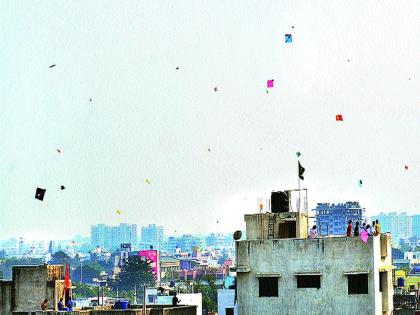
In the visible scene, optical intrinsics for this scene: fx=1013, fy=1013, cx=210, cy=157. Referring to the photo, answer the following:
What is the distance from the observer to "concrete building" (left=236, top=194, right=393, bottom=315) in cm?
3161

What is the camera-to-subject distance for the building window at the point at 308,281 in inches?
1264

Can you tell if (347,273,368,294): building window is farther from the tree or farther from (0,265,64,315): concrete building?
the tree

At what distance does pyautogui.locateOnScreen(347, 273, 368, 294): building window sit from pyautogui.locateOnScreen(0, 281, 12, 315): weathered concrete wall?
422 inches

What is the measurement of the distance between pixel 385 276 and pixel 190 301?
38.5 meters

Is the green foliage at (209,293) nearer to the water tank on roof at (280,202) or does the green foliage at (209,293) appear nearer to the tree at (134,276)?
the tree at (134,276)

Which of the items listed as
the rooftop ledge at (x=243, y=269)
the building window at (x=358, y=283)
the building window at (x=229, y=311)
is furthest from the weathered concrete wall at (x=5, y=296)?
the building window at (x=229, y=311)

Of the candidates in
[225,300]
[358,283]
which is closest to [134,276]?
[225,300]

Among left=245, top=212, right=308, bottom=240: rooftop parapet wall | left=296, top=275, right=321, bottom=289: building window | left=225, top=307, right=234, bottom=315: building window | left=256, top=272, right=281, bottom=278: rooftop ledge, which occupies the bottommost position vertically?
left=225, top=307, right=234, bottom=315: building window

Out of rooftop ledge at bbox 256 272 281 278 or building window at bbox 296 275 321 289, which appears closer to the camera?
building window at bbox 296 275 321 289

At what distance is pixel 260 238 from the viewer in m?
33.5

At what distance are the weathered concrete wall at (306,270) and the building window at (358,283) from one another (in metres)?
0.13

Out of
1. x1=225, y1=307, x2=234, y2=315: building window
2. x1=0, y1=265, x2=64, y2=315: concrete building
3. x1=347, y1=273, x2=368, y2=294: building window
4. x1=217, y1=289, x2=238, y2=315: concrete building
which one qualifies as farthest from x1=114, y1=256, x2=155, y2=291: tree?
x1=347, y1=273, x2=368, y2=294: building window

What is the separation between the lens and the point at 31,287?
32375 millimetres

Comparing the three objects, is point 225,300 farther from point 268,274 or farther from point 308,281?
point 308,281
